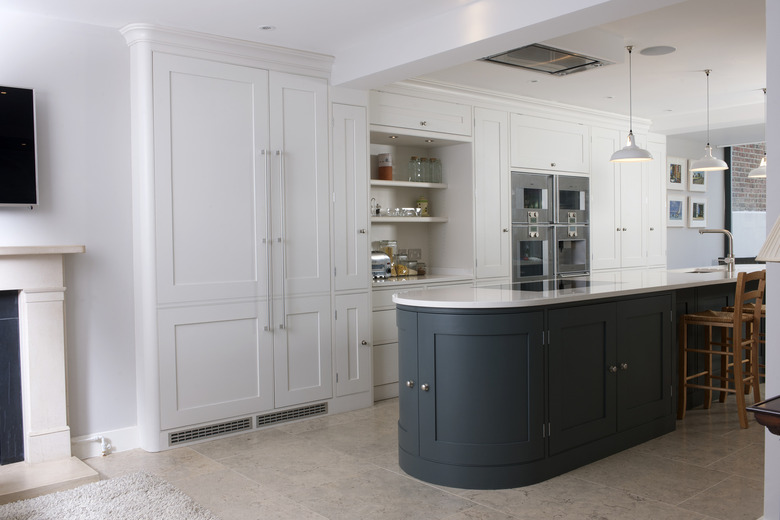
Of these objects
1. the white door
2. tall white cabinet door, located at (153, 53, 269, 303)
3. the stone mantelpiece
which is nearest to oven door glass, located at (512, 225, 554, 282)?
the white door

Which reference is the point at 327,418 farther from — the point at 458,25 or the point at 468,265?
the point at 458,25

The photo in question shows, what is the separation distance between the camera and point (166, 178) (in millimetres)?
3840

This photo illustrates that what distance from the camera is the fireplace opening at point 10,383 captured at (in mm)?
3506

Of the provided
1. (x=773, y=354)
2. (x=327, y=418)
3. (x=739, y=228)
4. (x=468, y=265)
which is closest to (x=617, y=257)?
(x=468, y=265)

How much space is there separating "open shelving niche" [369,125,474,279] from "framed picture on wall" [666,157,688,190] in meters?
3.66

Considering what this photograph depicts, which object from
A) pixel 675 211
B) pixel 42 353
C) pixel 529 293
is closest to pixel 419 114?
pixel 529 293

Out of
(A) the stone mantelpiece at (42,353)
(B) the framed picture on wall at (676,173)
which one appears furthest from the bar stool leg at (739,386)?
(B) the framed picture on wall at (676,173)

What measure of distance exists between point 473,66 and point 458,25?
118 centimetres

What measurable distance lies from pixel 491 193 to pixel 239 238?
2455mm

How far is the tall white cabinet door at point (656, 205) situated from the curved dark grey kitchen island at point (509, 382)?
13.6 ft

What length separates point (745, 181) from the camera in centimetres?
903

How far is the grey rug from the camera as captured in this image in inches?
114

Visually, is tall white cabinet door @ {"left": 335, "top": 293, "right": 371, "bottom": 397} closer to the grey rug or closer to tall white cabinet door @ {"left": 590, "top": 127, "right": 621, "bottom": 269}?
the grey rug

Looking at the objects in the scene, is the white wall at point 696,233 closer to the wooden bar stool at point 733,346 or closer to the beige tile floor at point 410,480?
the wooden bar stool at point 733,346
